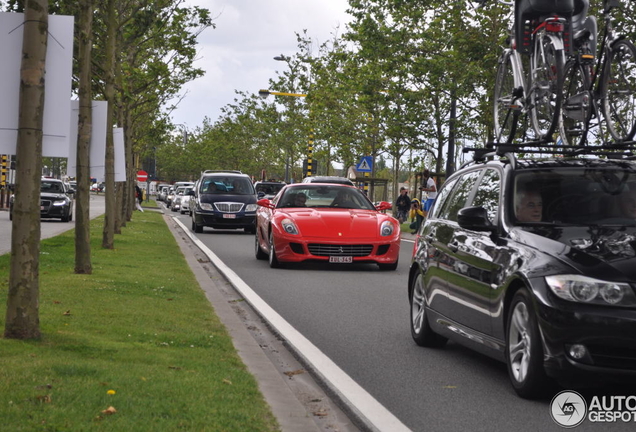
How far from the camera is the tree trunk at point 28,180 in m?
7.79

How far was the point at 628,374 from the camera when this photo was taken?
609 cm

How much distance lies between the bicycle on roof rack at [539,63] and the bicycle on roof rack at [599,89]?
0.37ft

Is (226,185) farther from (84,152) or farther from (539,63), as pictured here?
(539,63)

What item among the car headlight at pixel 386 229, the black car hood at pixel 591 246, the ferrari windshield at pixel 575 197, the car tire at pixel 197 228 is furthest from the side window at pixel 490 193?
the car tire at pixel 197 228

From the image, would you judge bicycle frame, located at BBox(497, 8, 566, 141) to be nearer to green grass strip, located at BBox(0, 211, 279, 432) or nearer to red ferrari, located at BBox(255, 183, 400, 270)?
green grass strip, located at BBox(0, 211, 279, 432)

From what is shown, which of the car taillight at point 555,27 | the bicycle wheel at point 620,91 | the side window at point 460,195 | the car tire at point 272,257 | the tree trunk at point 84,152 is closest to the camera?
the side window at point 460,195

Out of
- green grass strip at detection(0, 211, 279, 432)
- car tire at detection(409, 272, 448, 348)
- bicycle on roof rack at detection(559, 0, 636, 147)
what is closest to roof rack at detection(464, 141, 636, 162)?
bicycle on roof rack at detection(559, 0, 636, 147)

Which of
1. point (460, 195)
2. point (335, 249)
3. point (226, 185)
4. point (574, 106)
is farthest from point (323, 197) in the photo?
point (226, 185)

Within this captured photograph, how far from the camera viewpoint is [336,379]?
7398 millimetres

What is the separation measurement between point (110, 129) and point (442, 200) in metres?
12.4

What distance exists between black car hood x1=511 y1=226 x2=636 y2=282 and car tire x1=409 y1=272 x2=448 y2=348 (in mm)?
1973

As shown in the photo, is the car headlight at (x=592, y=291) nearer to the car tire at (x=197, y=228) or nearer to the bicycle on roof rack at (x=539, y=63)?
the bicycle on roof rack at (x=539, y=63)

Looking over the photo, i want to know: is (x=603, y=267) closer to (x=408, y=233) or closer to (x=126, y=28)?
(x=126, y=28)

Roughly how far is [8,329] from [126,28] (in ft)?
53.5
